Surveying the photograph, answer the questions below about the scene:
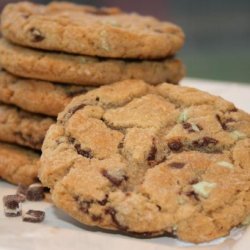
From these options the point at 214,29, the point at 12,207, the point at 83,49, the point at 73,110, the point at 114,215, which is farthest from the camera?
the point at 214,29

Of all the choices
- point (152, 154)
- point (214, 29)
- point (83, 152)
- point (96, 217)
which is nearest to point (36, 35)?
point (83, 152)

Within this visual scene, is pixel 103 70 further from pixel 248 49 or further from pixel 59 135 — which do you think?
pixel 248 49

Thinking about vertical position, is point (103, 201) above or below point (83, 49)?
below

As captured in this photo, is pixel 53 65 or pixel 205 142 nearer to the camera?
pixel 205 142

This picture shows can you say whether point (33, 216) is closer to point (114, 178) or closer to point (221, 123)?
point (114, 178)

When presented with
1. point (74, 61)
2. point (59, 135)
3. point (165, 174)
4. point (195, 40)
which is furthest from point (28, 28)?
point (195, 40)

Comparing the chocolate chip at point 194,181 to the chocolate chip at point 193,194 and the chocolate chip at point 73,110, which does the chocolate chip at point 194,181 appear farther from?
the chocolate chip at point 73,110

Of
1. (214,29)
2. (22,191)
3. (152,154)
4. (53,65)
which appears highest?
(53,65)

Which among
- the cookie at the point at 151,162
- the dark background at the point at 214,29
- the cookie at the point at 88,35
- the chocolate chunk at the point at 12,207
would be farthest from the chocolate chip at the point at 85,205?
the dark background at the point at 214,29
